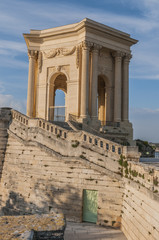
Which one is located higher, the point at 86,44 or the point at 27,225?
the point at 86,44

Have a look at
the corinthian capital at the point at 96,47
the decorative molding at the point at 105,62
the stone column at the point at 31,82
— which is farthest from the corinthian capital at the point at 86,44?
the stone column at the point at 31,82

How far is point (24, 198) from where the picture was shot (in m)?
14.2

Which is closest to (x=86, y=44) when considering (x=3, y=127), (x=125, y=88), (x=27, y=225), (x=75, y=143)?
(x=125, y=88)

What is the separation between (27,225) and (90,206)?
8.36m

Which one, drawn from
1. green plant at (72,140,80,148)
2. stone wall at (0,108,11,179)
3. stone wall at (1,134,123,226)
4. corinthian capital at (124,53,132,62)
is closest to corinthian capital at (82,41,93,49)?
corinthian capital at (124,53,132,62)

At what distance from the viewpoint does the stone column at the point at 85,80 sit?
72.6 ft

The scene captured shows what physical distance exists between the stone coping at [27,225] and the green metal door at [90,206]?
7375 mm

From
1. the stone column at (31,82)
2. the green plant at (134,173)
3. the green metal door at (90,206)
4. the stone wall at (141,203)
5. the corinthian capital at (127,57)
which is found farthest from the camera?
the stone column at (31,82)

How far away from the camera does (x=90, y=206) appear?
1259 cm

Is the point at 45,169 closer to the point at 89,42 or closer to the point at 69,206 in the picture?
the point at 69,206

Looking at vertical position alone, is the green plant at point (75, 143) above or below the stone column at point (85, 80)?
below

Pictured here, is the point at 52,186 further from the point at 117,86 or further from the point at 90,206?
the point at 117,86

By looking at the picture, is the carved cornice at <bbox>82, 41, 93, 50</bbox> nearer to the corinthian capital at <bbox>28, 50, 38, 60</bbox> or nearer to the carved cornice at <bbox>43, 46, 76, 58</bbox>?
the carved cornice at <bbox>43, 46, 76, 58</bbox>

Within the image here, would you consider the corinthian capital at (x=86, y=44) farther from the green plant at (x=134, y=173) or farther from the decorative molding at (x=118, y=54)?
the green plant at (x=134, y=173)
